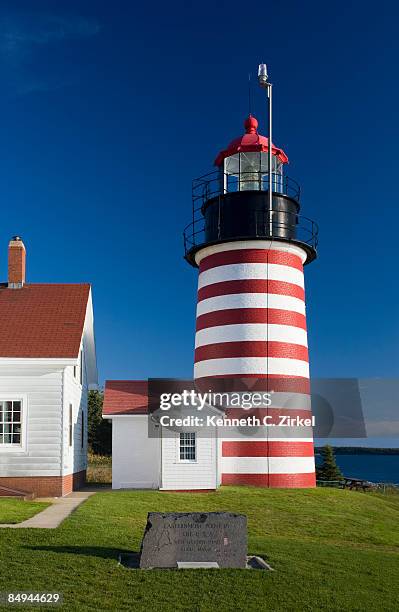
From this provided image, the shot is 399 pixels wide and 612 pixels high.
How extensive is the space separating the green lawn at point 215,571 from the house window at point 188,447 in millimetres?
3296

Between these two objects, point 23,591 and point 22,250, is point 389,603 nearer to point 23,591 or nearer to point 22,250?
point 23,591

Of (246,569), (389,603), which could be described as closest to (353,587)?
(389,603)

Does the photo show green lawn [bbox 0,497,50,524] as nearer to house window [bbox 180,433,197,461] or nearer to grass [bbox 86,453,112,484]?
house window [bbox 180,433,197,461]

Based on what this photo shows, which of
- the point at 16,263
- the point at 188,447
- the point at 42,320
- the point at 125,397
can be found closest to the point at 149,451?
the point at 188,447

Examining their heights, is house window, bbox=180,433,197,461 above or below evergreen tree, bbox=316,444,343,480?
above

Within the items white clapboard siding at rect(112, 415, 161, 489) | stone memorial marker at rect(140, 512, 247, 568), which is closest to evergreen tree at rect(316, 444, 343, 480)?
white clapboard siding at rect(112, 415, 161, 489)

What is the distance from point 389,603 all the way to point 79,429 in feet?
54.0

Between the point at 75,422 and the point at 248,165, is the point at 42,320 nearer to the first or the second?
the point at 75,422

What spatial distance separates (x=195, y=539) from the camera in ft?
38.4

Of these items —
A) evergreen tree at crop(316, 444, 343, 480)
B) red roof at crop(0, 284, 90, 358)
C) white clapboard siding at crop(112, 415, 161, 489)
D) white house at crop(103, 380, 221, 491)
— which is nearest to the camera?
red roof at crop(0, 284, 90, 358)

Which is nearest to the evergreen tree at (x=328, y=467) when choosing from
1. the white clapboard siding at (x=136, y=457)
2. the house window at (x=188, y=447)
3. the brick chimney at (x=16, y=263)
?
the white clapboard siding at (x=136, y=457)

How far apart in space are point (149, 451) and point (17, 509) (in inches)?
253

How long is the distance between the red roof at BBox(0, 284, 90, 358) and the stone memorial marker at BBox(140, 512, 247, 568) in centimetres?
1013

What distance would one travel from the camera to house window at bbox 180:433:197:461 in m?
22.4
